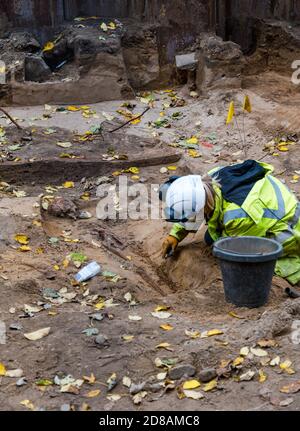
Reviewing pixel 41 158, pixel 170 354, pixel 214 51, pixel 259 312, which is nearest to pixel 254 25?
pixel 214 51

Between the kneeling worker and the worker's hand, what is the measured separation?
267 mm

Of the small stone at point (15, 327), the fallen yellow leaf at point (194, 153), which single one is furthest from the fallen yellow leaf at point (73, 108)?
the small stone at point (15, 327)

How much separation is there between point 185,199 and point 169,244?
2.31 ft

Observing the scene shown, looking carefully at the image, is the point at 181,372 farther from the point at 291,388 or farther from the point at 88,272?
the point at 88,272

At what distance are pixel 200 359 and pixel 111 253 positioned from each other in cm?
230

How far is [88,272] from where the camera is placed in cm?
624

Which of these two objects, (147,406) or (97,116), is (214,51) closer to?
(97,116)

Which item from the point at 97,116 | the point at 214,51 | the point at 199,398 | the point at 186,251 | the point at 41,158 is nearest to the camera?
the point at 199,398

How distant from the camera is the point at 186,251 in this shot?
6.75 m

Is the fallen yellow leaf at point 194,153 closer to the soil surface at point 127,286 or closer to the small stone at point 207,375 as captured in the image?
the soil surface at point 127,286

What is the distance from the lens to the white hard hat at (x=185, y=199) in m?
6.05

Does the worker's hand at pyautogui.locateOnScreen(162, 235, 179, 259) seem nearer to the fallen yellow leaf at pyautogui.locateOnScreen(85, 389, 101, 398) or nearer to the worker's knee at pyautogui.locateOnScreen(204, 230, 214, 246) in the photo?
the worker's knee at pyautogui.locateOnScreen(204, 230, 214, 246)

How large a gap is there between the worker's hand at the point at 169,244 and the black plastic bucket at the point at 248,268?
0.87m

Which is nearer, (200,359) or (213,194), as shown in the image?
(200,359)
